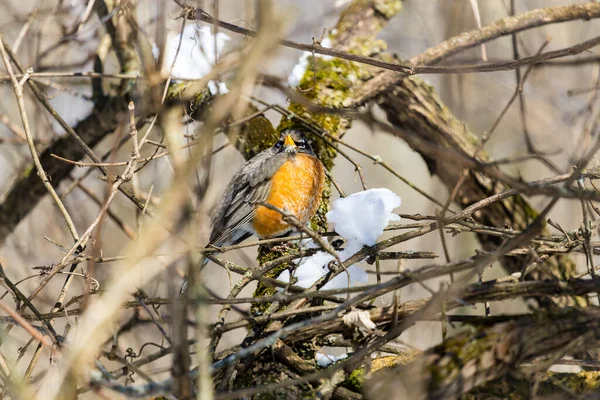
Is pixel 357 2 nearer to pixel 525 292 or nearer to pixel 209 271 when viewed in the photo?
pixel 209 271

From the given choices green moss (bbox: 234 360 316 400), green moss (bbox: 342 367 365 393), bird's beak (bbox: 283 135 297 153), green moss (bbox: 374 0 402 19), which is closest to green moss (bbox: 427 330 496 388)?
green moss (bbox: 342 367 365 393)

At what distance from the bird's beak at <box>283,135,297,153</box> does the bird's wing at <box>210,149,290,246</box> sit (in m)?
0.06

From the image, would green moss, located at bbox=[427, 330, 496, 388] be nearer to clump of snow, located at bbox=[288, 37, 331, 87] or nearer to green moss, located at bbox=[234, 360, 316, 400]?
green moss, located at bbox=[234, 360, 316, 400]

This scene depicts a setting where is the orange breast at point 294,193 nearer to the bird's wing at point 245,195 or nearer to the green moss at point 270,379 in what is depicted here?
the bird's wing at point 245,195

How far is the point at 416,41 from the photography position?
5.23 metres

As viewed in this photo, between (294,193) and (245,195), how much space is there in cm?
38

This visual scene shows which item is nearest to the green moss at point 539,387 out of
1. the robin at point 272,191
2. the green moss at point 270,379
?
the green moss at point 270,379

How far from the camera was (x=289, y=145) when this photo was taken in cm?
372

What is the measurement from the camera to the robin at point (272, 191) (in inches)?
144

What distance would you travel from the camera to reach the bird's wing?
3.85 metres

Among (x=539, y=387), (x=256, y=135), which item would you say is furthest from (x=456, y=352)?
(x=256, y=135)

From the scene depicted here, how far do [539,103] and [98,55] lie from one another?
16.8 feet

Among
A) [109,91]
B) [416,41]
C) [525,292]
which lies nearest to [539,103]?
[416,41]

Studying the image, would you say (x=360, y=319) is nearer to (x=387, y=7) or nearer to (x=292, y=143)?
(x=292, y=143)
